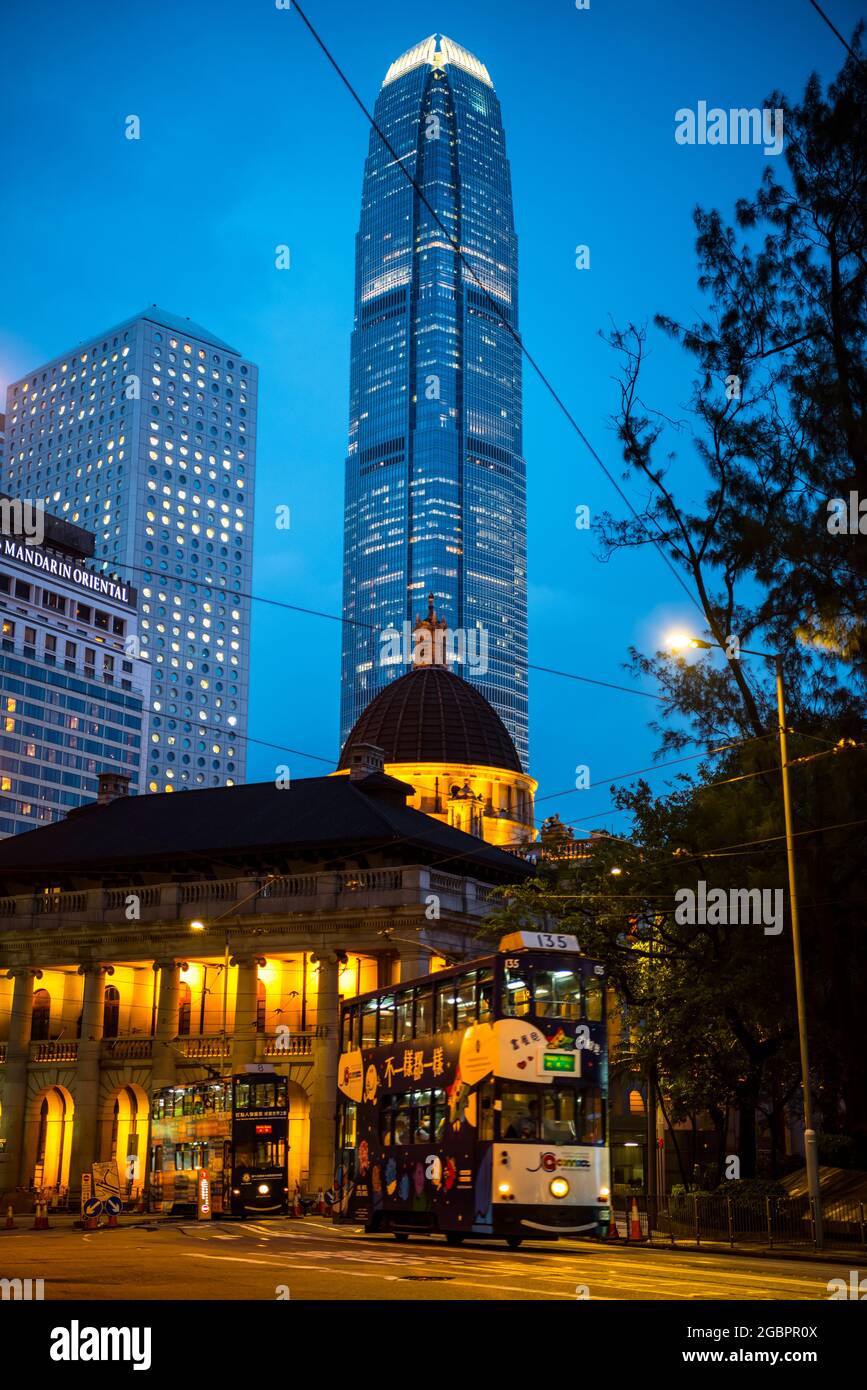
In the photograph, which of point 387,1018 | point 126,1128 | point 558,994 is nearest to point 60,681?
point 126,1128

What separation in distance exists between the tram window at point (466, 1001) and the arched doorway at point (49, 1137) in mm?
39648

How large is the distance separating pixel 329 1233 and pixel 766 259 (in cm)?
2680

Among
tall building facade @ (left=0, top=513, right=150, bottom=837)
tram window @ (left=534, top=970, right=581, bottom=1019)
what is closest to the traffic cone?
tram window @ (left=534, top=970, right=581, bottom=1019)

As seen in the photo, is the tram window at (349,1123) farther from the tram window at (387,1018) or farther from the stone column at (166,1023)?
the stone column at (166,1023)

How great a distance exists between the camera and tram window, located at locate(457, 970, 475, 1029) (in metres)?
30.2

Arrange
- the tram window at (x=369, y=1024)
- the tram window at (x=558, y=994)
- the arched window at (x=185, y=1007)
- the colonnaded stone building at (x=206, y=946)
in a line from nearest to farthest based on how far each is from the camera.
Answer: the tram window at (x=558, y=994)
the tram window at (x=369, y=1024)
the colonnaded stone building at (x=206, y=946)
the arched window at (x=185, y=1007)

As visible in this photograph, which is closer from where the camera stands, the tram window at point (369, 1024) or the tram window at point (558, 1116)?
the tram window at point (558, 1116)

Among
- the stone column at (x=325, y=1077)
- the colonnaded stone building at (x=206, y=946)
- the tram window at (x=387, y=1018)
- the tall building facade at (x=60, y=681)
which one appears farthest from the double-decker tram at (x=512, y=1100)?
the tall building facade at (x=60, y=681)

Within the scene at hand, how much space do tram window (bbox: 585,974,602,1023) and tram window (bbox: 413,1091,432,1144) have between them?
Answer: 455 centimetres

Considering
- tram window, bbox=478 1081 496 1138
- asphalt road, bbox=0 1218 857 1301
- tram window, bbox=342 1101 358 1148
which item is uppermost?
tram window, bbox=478 1081 496 1138

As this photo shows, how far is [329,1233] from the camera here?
37.0 meters

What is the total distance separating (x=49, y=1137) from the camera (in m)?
67.8

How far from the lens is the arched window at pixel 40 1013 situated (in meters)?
69.8

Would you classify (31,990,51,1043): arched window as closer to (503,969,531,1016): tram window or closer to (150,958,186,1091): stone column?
(150,958,186,1091): stone column
